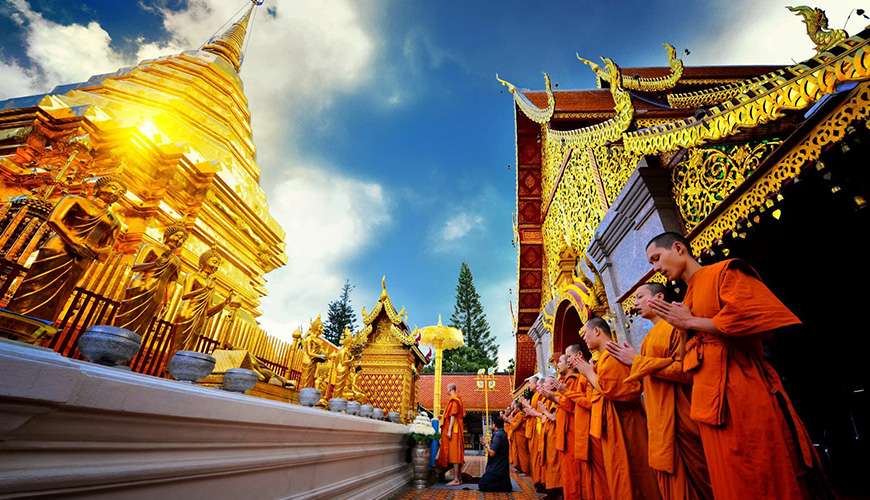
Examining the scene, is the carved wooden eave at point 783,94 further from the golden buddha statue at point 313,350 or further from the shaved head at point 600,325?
the golden buddha statue at point 313,350

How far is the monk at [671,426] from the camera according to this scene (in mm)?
1664

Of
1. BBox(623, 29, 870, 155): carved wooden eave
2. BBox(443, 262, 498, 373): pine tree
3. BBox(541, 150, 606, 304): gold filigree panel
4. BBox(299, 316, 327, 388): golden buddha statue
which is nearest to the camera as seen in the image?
BBox(623, 29, 870, 155): carved wooden eave

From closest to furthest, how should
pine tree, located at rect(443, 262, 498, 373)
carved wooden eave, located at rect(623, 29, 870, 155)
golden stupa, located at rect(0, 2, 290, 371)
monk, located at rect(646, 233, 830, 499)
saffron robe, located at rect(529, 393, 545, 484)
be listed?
1. monk, located at rect(646, 233, 830, 499)
2. carved wooden eave, located at rect(623, 29, 870, 155)
3. golden stupa, located at rect(0, 2, 290, 371)
4. saffron robe, located at rect(529, 393, 545, 484)
5. pine tree, located at rect(443, 262, 498, 373)

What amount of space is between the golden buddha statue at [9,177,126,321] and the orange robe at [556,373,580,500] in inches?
152

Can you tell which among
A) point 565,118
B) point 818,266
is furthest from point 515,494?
point 565,118

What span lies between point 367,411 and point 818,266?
453 cm

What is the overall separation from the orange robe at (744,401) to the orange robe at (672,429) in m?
0.22

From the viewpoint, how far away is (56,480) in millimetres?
715

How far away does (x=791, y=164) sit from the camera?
1.82 m

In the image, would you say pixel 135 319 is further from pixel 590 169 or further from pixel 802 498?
pixel 590 169

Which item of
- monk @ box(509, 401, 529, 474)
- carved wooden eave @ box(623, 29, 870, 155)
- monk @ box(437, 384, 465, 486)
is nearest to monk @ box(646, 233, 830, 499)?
carved wooden eave @ box(623, 29, 870, 155)

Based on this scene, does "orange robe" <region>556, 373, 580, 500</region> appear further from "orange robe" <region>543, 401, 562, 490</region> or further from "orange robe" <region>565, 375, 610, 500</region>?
"orange robe" <region>543, 401, 562, 490</region>

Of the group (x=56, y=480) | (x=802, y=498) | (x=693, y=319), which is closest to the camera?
(x=56, y=480)

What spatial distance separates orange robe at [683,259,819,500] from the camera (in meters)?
1.28
